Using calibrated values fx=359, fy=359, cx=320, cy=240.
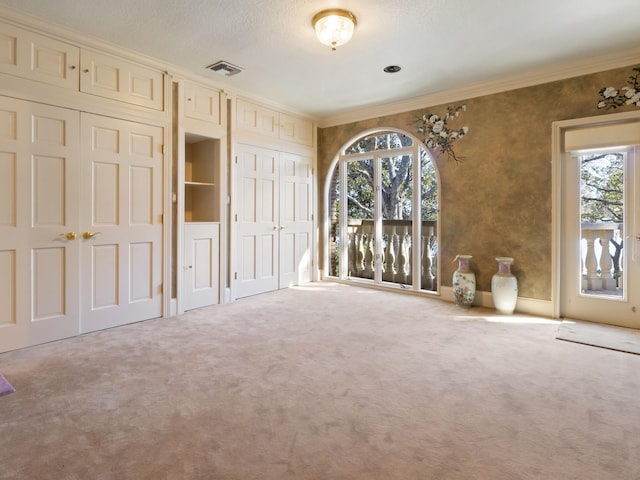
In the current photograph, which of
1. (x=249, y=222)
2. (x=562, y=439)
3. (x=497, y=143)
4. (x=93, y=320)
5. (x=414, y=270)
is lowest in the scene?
(x=562, y=439)

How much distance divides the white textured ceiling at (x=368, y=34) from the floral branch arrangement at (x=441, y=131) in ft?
1.24

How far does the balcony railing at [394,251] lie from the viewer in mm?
4883

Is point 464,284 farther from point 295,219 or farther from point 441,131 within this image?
point 295,219

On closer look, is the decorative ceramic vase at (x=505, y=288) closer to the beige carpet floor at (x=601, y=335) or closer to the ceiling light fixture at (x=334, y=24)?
the beige carpet floor at (x=601, y=335)

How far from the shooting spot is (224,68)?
12.2 feet

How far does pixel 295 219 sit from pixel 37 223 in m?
3.12

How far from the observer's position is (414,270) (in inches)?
190

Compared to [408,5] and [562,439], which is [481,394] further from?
[408,5]

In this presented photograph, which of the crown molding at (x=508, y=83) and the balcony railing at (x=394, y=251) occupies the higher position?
the crown molding at (x=508, y=83)

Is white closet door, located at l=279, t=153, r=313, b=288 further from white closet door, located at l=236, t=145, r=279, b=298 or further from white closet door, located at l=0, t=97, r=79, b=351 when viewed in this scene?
white closet door, located at l=0, t=97, r=79, b=351

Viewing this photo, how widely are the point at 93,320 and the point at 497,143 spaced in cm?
449

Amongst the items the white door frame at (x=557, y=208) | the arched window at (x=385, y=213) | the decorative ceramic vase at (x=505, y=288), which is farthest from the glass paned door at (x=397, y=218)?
the white door frame at (x=557, y=208)

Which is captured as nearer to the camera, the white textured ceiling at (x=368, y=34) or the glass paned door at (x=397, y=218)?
the white textured ceiling at (x=368, y=34)

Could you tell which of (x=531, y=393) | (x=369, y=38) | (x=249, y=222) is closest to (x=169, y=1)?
(x=369, y=38)
